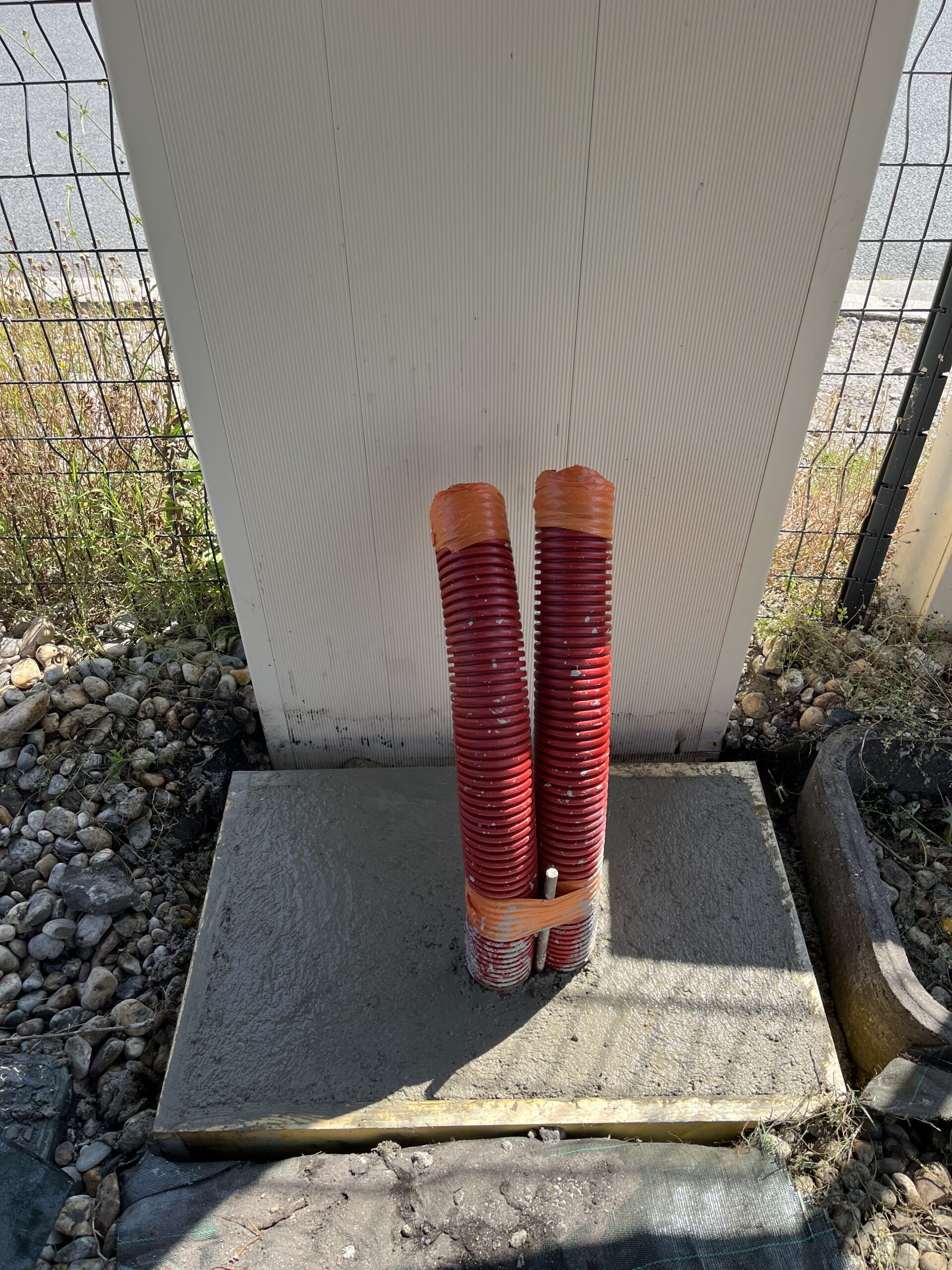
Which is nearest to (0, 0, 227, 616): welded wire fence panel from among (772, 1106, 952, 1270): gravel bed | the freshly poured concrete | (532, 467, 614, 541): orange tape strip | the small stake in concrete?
the freshly poured concrete

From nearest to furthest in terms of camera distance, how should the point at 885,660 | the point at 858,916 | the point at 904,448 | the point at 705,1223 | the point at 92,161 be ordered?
the point at 705,1223
the point at 858,916
the point at 904,448
the point at 885,660
the point at 92,161

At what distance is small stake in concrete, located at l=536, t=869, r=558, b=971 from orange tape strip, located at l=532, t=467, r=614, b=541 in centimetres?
84

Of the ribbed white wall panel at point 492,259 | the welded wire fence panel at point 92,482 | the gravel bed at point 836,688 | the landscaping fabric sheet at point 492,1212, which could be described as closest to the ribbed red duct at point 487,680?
the ribbed white wall panel at point 492,259

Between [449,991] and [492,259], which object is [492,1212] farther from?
[492,259]

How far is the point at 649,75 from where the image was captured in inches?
70.9

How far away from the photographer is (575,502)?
6.61 ft

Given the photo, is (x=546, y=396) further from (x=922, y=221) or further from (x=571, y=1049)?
(x=922, y=221)

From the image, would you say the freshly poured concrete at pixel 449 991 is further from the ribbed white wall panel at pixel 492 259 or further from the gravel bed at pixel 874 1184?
the ribbed white wall panel at pixel 492 259

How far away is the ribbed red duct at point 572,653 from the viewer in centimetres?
203

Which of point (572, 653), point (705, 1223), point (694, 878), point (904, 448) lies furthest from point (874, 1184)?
point (904, 448)

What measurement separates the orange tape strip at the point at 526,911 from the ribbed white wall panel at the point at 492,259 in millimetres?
877

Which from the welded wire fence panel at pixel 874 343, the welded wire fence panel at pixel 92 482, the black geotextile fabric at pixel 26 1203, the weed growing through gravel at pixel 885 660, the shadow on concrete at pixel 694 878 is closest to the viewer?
the black geotextile fabric at pixel 26 1203

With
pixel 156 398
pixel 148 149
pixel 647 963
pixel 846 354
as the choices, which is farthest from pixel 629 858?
pixel 846 354

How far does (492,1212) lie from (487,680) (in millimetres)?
1215
